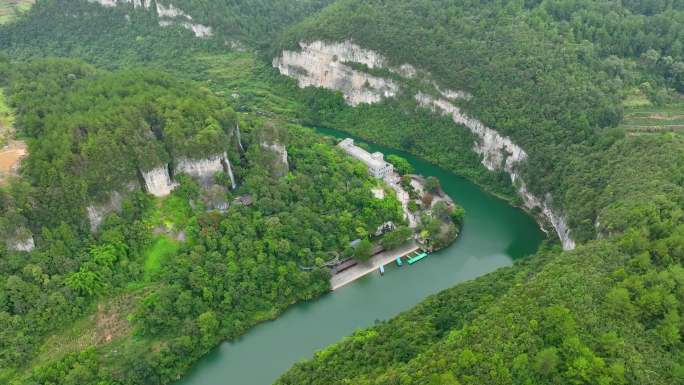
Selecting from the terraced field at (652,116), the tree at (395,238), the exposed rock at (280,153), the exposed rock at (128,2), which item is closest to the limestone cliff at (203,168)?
the exposed rock at (280,153)

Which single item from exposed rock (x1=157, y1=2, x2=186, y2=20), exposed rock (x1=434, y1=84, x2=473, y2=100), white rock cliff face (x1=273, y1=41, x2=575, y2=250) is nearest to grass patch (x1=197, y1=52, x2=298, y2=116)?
white rock cliff face (x1=273, y1=41, x2=575, y2=250)

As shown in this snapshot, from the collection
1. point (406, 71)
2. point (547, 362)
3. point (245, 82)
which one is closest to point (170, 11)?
point (245, 82)

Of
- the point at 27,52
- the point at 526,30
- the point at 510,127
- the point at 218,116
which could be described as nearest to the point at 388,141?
the point at 510,127

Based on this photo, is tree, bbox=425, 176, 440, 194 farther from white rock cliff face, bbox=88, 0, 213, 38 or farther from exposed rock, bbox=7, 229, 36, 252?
white rock cliff face, bbox=88, 0, 213, 38

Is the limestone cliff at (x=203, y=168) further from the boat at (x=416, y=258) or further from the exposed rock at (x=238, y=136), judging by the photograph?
the boat at (x=416, y=258)

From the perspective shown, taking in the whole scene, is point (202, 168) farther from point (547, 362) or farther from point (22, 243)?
point (547, 362)
